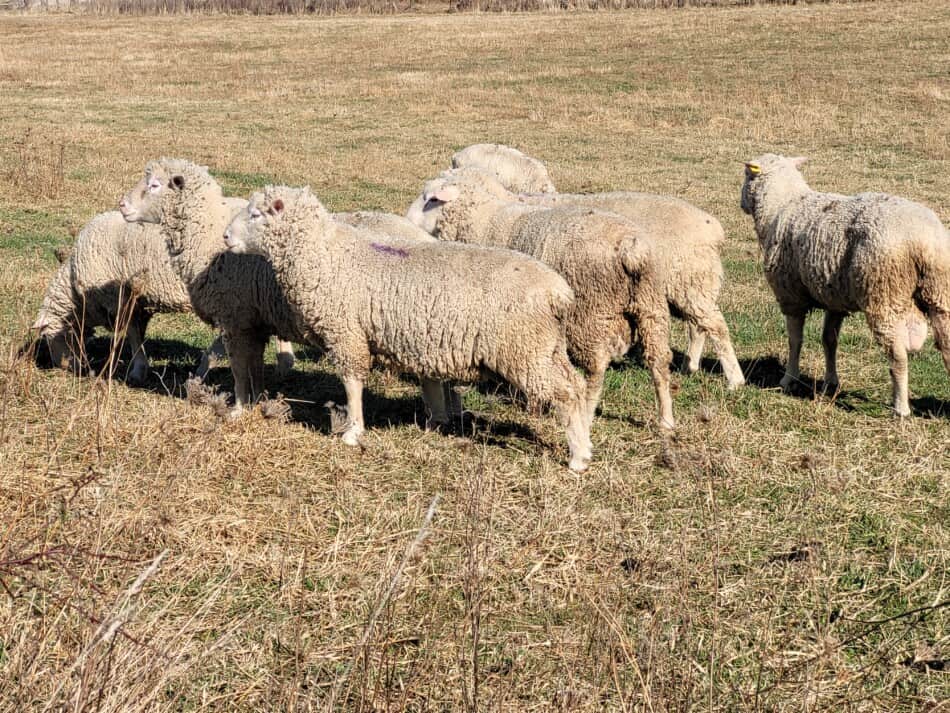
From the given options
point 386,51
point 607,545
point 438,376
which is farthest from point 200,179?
point 386,51

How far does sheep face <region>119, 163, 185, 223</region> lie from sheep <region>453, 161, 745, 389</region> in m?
2.94

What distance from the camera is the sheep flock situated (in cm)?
630

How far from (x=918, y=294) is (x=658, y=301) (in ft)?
6.20

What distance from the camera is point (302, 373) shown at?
8.71m

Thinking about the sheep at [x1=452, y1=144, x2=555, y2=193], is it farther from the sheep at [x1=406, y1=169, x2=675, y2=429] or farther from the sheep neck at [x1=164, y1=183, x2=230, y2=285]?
the sheep neck at [x1=164, y1=183, x2=230, y2=285]

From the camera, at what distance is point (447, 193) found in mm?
8016

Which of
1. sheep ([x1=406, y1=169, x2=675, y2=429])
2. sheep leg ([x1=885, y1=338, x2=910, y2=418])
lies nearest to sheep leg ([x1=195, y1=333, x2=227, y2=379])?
sheep ([x1=406, y1=169, x2=675, y2=429])

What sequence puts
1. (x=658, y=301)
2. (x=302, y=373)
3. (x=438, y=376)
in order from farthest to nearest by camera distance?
(x=302, y=373) < (x=658, y=301) < (x=438, y=376)

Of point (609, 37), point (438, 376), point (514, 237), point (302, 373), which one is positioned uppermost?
point (609, 37)

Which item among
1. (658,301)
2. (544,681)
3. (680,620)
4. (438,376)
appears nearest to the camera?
(544,681)

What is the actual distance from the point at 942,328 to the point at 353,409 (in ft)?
14.0

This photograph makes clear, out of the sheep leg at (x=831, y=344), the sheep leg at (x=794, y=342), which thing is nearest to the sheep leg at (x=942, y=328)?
the sheep leg at (x=831, y=344)

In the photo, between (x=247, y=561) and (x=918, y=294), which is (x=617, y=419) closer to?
(x=918, y=294)

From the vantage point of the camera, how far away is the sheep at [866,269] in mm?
6980
